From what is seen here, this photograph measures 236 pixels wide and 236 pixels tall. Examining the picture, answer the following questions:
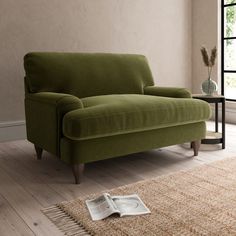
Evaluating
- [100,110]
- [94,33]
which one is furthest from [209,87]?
[94,33]

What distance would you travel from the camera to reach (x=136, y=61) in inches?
132

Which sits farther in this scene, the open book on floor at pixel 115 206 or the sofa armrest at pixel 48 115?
the sofa armrest at pixel 48 115

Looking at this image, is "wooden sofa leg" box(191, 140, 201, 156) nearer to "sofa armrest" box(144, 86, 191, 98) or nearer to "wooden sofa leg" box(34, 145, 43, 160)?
"sofa armrest" box(144, 86, 191, 98)

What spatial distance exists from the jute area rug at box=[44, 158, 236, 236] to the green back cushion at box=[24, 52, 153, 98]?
42.1 inches

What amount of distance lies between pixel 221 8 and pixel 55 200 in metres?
3.46

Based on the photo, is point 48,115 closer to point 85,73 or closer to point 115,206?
point 85,73

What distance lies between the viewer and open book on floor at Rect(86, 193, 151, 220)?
1761mm

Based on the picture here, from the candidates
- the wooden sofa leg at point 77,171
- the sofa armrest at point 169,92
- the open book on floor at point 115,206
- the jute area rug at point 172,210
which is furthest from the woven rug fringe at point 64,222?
the sofa armrest at point 169,92

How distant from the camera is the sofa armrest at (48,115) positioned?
227cm

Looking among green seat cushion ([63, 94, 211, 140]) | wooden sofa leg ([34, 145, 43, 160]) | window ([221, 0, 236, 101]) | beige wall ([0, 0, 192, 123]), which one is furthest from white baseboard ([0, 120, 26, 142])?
window ([221, 0, 236, 101])

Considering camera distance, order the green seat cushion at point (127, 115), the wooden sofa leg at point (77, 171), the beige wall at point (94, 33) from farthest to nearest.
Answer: the beige wall at point (94, 33)
the wooden sofa leg at point (77, 171)
the green seat cushion at point (127, 115)

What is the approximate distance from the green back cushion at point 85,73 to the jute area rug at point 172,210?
42.1 inches

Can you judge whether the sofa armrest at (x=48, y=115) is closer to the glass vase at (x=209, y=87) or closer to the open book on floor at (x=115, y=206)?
the open book on floor at (x=115, y=206)

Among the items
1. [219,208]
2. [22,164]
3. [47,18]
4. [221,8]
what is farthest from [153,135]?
[221,8]
